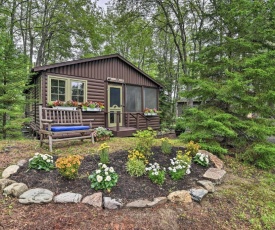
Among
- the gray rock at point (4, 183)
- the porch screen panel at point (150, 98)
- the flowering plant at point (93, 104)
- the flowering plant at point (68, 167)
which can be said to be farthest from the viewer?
the porch screen panel at point (150, 98)

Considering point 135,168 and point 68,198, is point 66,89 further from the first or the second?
point 68,198

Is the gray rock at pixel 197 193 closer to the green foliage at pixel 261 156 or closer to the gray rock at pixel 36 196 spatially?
the gray rock at pixel 36 196

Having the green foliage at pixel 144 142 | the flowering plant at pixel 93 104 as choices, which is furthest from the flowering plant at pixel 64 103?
the green foliage at pixel 144 142

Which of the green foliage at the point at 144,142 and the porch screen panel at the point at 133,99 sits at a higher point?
the porch screen panel at the point at 133,99

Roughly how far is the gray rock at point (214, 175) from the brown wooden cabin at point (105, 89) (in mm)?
4417

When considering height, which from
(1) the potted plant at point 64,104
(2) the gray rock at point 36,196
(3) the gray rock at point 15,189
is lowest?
(2) the gray rock at point 36,196

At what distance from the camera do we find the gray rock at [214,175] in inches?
127

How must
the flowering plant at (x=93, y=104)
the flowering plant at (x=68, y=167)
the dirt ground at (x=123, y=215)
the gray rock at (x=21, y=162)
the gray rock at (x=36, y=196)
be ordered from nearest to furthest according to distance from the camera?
the dirt ground at (x=123, y=215) → the gray rock at (x=36, y=196) → the flowering plant at (x=68, y=167) → the gray rock at (x=21, y=162) → the flowering plant at (x=93, y=104)

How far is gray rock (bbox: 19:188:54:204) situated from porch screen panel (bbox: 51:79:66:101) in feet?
16.1

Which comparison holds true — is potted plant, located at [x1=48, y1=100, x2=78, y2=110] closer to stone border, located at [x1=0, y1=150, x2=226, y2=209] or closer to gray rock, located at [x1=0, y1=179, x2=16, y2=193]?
stone border, located at [x1=0, y1=150, x2=226, y2=209]

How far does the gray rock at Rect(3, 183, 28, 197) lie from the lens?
2391mm

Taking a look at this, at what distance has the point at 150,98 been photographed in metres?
9.90

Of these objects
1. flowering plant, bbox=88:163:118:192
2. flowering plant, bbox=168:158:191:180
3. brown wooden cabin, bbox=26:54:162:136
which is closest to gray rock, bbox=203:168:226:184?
flowering plant, bbox=168:158:191:180

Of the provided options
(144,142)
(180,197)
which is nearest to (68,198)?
(180,197)
